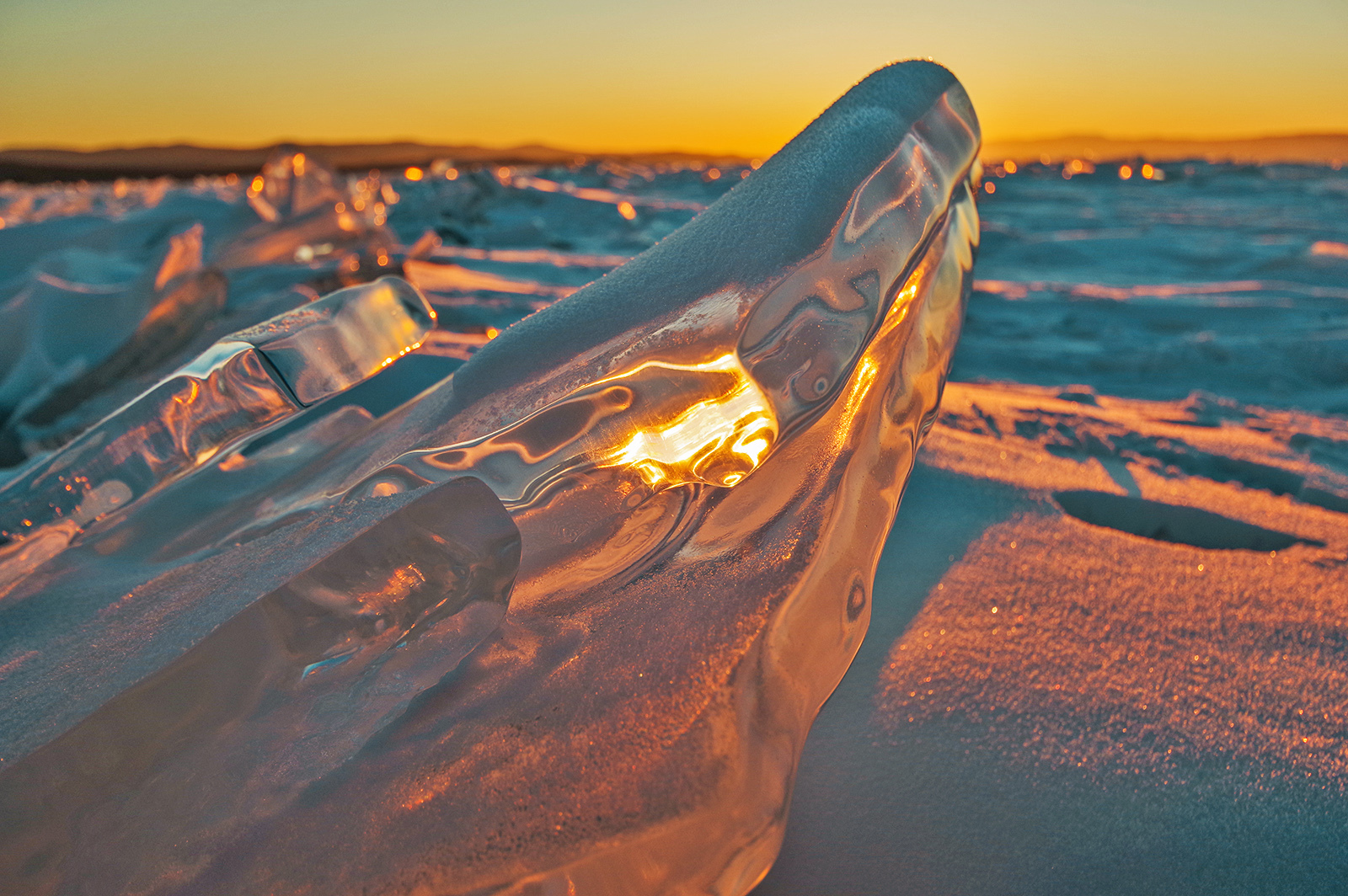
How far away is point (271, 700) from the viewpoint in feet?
1.86

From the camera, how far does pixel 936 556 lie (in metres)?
0.99

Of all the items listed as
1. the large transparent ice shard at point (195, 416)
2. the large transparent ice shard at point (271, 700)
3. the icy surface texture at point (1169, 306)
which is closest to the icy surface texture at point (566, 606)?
the large transparent ice shard at point (271, 700)

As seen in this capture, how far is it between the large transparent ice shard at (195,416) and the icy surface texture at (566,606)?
12 centimetres

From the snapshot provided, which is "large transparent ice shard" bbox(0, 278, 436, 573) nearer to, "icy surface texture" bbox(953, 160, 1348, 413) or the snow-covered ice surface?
the snow-covered ice surface

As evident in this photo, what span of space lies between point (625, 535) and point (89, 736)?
1.27 ft

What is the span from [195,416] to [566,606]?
1.81 feet

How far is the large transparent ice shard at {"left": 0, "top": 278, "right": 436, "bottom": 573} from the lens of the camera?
879 millimetres

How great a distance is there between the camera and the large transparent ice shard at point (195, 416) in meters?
0.88

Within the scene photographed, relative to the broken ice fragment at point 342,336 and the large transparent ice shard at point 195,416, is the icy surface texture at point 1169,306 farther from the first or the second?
the large transparent ice shard at point 195,416

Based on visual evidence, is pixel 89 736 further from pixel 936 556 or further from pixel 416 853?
pixel 936 556

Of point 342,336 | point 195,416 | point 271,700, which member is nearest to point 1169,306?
point 342,336

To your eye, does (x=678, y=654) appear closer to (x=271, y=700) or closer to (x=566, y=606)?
(x=566, y=606)

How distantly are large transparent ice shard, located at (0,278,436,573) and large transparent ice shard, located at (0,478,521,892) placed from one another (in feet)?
1.09

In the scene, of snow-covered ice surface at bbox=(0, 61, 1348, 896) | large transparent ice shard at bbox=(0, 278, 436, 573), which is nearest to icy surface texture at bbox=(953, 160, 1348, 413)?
snow-covered ice surface at bbox=(0, 61, 1348, 896)
